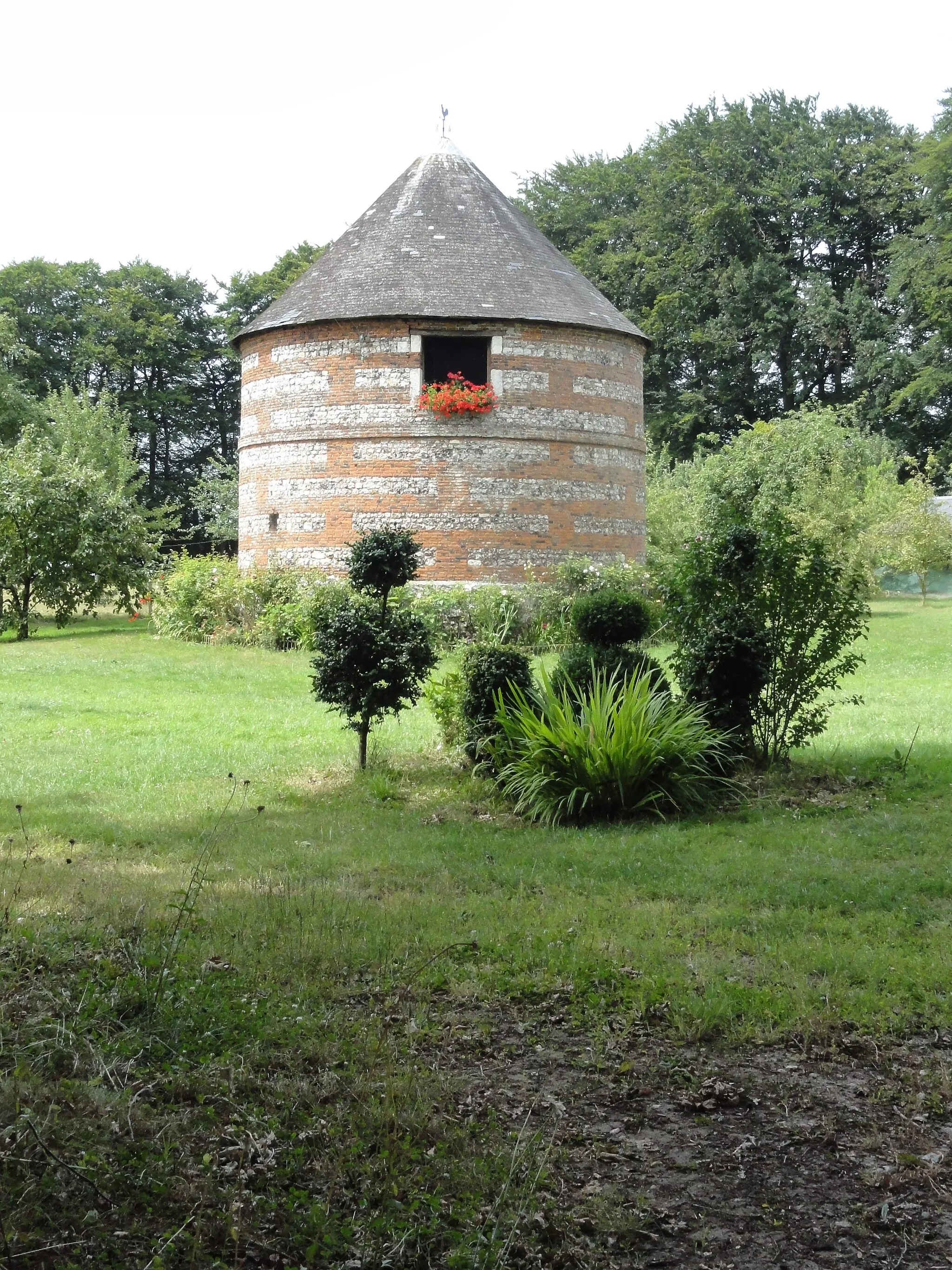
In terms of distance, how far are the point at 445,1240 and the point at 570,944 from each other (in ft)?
8.14

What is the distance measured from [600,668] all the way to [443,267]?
14.2 metres

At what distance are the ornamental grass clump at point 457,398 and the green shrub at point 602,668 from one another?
470 inches

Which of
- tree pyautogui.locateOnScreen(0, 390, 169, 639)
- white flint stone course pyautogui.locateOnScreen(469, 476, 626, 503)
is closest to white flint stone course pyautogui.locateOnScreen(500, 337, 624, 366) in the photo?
white flint stone course pyautogui.locateOnScreen(469, 476, 626, 503)

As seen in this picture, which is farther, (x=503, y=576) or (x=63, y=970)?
(x=503, y=576)

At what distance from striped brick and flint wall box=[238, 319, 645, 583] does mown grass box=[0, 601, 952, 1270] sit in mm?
10546

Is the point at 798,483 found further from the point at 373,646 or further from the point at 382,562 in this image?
the point at 373,646

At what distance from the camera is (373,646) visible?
10.1 meters

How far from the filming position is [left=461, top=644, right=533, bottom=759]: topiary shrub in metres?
9.96

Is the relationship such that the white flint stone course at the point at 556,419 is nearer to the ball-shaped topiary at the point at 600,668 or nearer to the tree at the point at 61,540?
the tree at the point at 61,540

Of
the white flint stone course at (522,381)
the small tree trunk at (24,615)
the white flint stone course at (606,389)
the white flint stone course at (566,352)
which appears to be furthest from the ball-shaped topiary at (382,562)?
the small tree trunk at (24,615)

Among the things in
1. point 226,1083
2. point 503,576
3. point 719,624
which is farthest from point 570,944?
point 503,576

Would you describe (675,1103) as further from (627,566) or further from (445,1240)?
(627,566)

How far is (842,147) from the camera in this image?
43.5 m

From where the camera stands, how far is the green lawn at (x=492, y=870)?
5.42m
